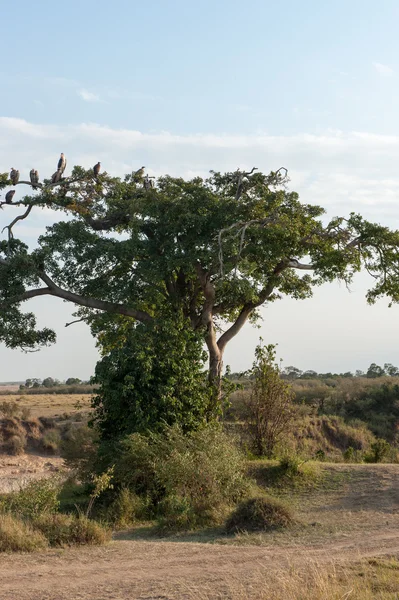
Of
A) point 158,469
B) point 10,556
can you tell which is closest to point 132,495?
point 158,469

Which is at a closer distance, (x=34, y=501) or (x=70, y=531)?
(x=70, y=531)

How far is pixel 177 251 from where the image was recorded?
19391 millimetres

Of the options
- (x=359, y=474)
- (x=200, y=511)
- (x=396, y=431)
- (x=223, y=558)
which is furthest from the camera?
(x=396, y=431)

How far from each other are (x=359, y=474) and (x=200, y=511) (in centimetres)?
534

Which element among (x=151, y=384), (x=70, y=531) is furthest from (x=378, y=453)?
(x=70, y=531)

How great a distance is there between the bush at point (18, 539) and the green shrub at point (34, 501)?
1.03 meters

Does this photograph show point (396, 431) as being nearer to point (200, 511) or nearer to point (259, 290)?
point (259, 290)

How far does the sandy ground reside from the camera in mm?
8305

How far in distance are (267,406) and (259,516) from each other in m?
7.78

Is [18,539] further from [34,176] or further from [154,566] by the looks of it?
[34,176]

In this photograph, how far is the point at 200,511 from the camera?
555 inches

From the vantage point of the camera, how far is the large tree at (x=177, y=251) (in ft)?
63.4

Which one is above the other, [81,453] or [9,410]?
[9,410]

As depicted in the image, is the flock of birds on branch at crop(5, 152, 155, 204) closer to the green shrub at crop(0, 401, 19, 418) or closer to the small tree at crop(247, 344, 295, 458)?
the small tree at crop(247, 344, 295, 458)
